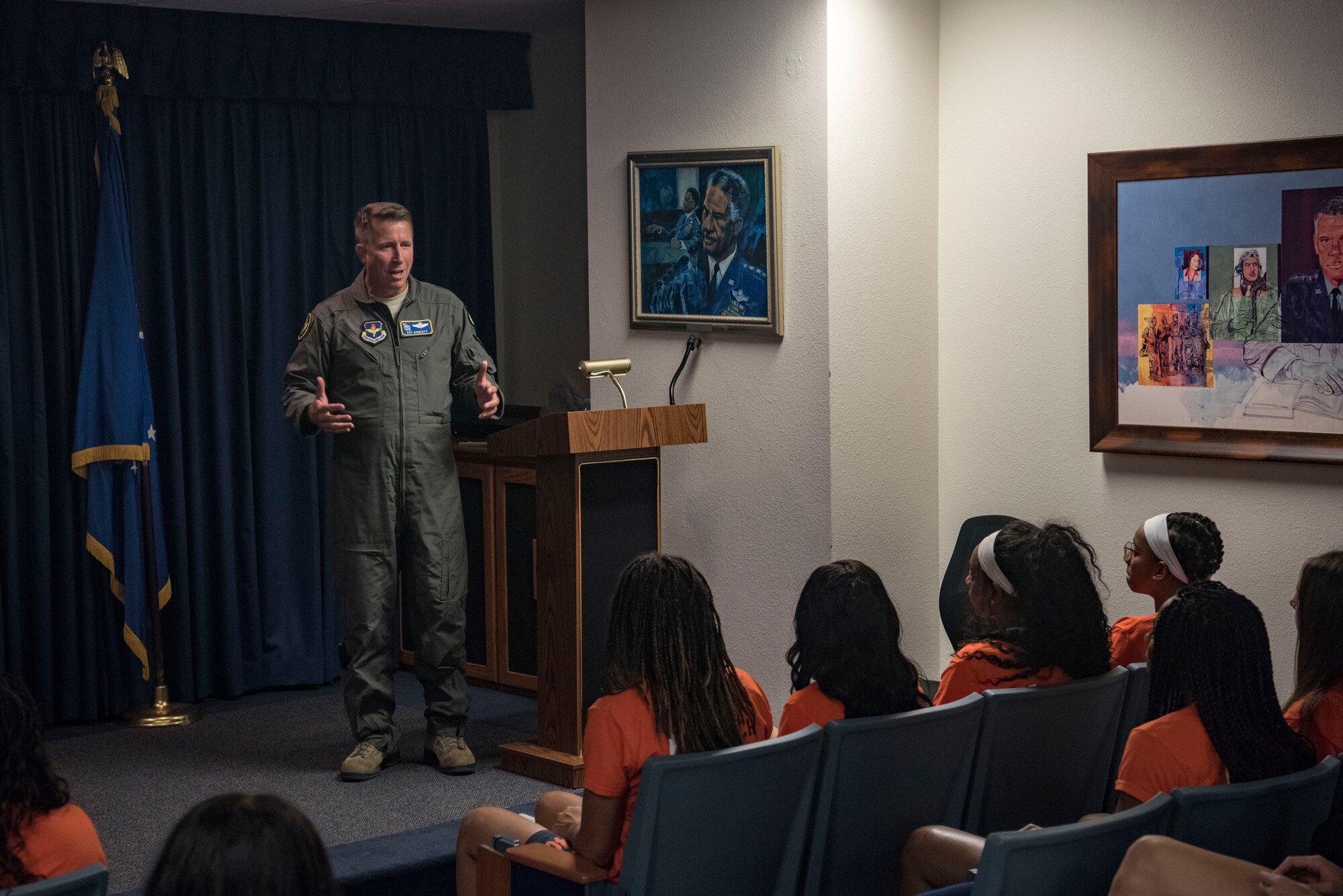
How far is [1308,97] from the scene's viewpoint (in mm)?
4020

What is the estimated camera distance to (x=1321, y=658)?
2.78 meters

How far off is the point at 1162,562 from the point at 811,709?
119 centimetres

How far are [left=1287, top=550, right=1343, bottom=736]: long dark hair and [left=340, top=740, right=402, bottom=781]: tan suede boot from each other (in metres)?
2.67

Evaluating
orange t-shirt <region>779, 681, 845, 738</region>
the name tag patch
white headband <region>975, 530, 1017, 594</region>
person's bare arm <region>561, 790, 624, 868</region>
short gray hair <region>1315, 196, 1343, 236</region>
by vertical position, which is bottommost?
person's bare arm <region>561, 790, 624, 868</region>

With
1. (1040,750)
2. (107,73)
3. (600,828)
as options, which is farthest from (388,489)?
(1040,750)

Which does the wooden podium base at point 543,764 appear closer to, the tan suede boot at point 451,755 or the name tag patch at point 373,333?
the tan suede boot at point 451,755

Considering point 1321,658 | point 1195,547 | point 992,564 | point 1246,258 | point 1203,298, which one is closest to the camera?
point 1321,658

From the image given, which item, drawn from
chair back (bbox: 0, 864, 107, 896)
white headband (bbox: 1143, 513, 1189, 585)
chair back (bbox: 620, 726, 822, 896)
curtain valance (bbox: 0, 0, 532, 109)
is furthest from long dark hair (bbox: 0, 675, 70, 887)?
curtain valance (bbox: 0, 0, 532, 109)

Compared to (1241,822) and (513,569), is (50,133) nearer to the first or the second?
(513,569)

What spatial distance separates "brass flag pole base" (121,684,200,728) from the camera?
202 inches

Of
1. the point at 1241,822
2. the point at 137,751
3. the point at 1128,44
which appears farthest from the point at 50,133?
the point at 1241,822

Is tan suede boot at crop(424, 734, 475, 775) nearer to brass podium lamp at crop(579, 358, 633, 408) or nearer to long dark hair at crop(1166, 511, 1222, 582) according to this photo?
brass podium lamp at crop(579, 358, 633, 408)

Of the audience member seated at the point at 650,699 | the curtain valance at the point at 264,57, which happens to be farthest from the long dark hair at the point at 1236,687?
the curtain valance at the point at 264,57

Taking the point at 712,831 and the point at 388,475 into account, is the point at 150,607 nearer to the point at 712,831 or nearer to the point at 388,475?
the point at 388,475
